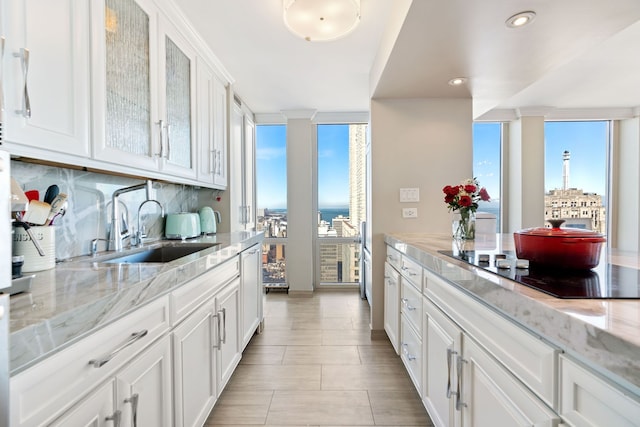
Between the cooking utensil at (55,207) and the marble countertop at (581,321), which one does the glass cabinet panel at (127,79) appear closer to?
the cooking utensil at (55,207)

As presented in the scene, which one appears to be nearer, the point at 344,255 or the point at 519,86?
the point at 519,86

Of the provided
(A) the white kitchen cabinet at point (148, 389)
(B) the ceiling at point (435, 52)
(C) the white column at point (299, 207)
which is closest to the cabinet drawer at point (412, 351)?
(A) the white kitchen cabinet at point (148, 389)

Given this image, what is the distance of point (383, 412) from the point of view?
1.78 m

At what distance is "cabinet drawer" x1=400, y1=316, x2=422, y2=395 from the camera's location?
173cm

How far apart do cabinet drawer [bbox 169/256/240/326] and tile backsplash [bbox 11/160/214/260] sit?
67cm

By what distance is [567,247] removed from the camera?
973 millimetres

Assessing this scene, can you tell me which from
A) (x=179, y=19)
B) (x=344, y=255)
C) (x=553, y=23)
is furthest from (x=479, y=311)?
(x=344, y=255)

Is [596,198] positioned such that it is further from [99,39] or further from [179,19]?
[99,39]

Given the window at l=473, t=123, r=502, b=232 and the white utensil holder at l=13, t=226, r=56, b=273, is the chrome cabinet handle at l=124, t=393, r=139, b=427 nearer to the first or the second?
the white utensil holder at l=13, t=226, r=56, b=273

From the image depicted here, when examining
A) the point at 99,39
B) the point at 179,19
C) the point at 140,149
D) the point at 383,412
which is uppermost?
the point at 179,19

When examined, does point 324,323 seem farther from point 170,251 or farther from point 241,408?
point 170,251

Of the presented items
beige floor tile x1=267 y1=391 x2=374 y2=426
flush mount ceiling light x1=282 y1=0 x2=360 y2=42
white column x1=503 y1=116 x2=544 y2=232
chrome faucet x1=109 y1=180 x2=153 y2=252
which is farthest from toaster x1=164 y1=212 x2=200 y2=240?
white column x1=503 y1=116 x2=544 y2=232

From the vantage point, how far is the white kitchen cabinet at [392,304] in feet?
7.49

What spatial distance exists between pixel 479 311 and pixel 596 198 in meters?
→ 5.07
